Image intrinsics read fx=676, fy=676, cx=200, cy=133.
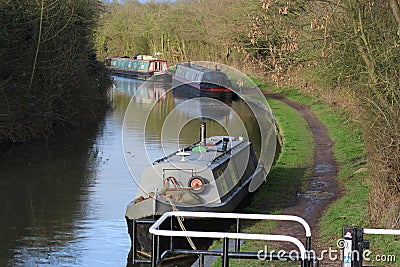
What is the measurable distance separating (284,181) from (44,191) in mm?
5238

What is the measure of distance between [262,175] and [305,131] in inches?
290

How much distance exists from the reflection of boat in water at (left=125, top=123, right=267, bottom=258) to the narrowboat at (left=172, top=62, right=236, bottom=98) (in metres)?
24.1

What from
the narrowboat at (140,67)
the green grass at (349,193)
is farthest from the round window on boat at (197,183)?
the narrowboat at (140,67)

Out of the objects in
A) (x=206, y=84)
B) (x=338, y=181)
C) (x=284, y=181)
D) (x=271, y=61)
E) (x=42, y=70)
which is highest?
(x=271, y=61)

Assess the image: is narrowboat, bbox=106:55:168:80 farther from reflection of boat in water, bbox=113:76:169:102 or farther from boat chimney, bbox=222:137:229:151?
boat chimney, bbox=222:137:229:151

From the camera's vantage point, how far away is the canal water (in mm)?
10328

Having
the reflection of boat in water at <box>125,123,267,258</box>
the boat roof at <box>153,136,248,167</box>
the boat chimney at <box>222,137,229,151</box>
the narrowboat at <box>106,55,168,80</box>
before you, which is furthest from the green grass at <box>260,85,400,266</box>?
the narrowboat at <box>106,55,168,80</box>

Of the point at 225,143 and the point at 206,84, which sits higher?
the point at 225,143

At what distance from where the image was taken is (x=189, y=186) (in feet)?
35.3

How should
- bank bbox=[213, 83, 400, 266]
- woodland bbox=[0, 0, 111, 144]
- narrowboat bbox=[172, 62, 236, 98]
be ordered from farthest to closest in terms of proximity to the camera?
Result: narrowboat bbox=[172, 62, 236, 98] → woodland bbox=[0, 0, 111, 144] → bank bbox=[213, 83, 400, 266]

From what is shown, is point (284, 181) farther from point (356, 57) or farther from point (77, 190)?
point (77, 190)

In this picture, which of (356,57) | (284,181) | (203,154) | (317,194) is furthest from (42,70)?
(317,194)

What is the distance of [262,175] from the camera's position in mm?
14266

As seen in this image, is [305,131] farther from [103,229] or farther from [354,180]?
[103,229]
